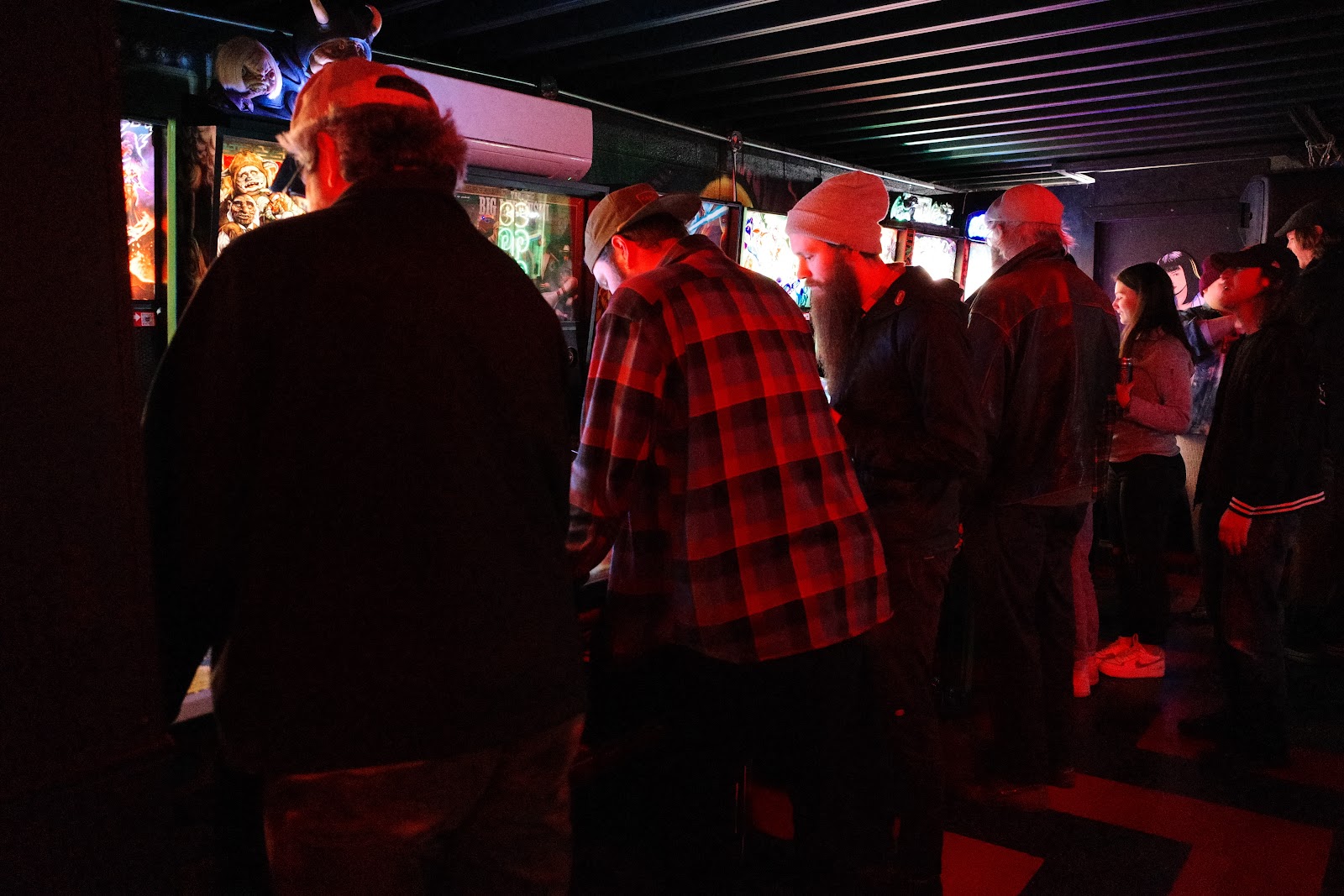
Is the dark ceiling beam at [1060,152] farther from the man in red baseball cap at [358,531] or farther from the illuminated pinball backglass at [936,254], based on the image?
the man in red baseball cap at [358,531]

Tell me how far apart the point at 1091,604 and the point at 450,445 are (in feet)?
13.0

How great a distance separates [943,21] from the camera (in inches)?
164

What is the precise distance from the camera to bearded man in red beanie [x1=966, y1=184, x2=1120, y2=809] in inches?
122

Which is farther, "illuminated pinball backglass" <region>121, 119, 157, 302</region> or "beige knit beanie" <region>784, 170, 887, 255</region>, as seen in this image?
"illuminated pinball backglass" <region>121, 119, 157, 302</region>

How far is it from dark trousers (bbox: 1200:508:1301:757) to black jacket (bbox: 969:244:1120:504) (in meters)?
0.79

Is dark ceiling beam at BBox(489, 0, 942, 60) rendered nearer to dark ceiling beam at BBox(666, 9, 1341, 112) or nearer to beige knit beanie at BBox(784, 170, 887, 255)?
dark ceiling beam at BBox(666, 9, 1341, 112)

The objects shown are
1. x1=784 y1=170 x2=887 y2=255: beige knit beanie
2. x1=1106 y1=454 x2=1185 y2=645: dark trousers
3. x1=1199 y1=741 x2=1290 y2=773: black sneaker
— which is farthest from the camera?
x1=1106 y1=454 x2=1185 y2=645: dark trousers

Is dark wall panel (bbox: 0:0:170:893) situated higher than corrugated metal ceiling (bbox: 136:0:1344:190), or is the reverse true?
corrugated metal ceiling (bbox: 136:0:1344:190)

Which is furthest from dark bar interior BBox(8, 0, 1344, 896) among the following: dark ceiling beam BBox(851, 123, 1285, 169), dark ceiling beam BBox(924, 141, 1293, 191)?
dark ceiling beam BBox(924, 141, 1293, 191)

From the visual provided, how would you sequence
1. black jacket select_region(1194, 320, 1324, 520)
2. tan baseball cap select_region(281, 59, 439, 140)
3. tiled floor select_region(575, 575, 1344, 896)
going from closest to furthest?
1. tan baseball cap select_region(281, 59, 439, 140)
2. tiled floor select_region(575, 575, 1344, 896)
3. black jacket select_region(1194, 320, 1324, 520)

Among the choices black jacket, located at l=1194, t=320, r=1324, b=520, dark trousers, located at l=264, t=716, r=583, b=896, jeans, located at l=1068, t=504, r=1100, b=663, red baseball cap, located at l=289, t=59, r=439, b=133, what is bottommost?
jeans, located at l=1068, t=504, r=1100, b=663

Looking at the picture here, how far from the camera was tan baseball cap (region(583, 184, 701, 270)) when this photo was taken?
2137 mm

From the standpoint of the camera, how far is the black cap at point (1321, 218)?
14.5 ft

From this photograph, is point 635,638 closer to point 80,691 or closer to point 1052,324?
point 80,691
